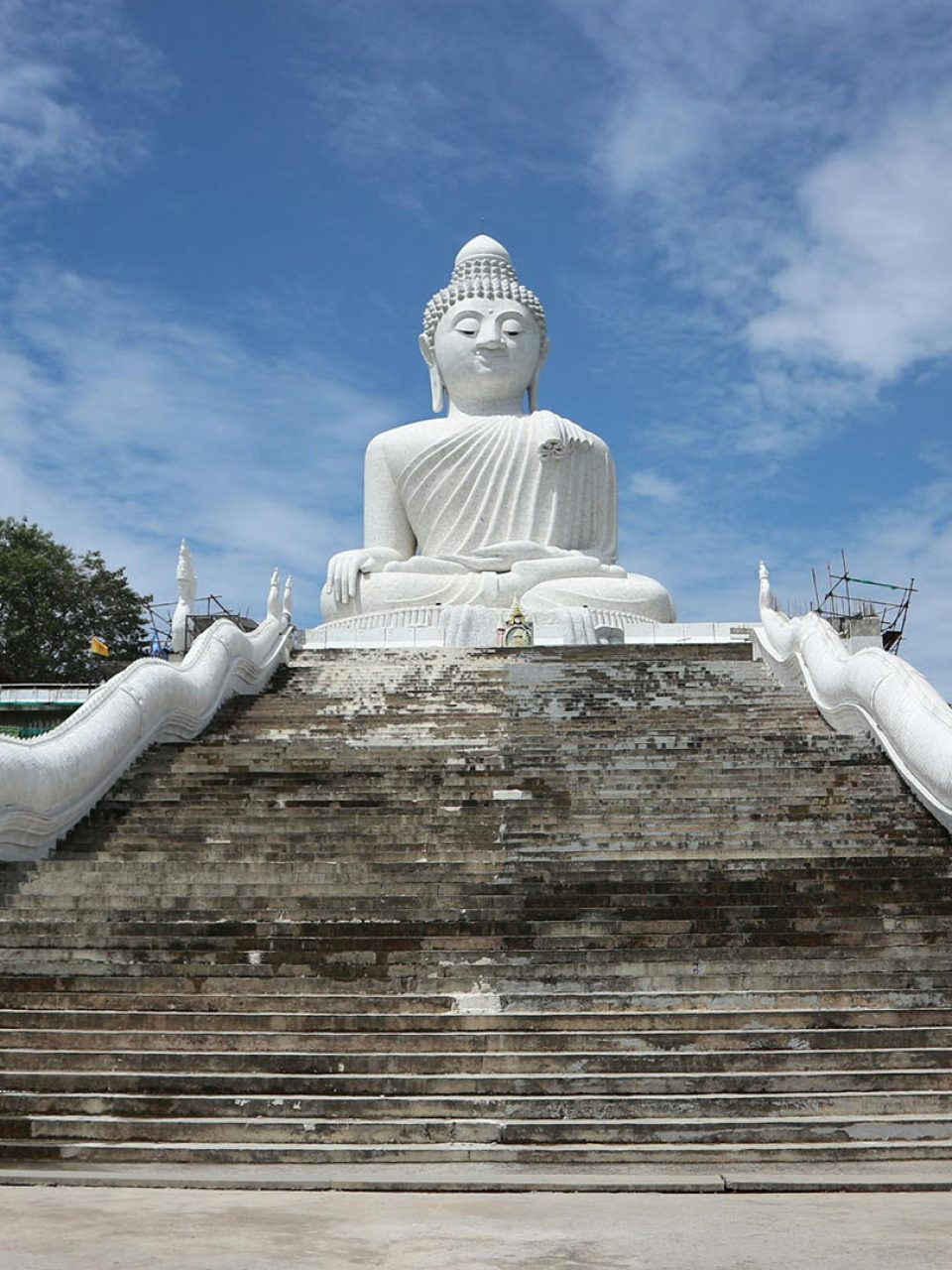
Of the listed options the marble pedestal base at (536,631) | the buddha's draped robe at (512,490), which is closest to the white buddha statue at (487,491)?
the buddha's draped robe at (512,490)

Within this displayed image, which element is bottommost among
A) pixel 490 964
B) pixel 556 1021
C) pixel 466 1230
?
pixel 466 1230

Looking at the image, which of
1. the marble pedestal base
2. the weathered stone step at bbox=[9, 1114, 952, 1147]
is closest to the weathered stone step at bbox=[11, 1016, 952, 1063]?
the weathered stone step at bbox=[9, 1114, 952, 1147]

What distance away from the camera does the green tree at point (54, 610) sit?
32.5 m

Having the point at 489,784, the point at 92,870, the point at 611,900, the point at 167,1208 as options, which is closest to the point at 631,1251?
the point at 167,1208

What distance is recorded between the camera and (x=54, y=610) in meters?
33.3

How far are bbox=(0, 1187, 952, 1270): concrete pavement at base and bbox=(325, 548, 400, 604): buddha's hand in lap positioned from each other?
668 inches

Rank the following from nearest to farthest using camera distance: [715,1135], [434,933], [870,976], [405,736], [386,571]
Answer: [715,1135] < [870,976] < [434,933] < [405,736] < [386,571]

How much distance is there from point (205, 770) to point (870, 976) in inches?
249

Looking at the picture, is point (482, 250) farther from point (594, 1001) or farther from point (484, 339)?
point (594, 1001)

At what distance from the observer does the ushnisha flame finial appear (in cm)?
2575

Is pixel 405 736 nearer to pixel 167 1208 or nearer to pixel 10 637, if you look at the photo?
pixel 167 1208

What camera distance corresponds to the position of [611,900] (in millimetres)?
8586

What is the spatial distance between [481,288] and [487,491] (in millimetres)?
4119

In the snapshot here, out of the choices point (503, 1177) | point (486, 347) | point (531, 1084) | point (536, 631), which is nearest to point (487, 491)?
point (486, 347)
